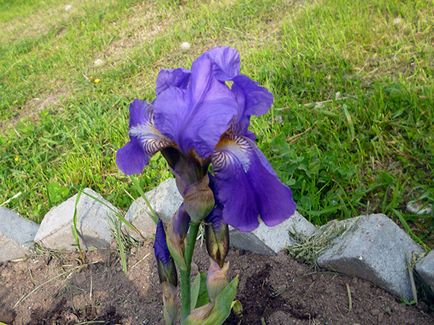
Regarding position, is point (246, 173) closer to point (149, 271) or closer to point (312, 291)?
point (312, 291)

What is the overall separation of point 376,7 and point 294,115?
1.41 meters

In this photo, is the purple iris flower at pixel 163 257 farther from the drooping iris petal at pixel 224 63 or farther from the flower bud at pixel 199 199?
the drooping iris petal at pixel 224 63

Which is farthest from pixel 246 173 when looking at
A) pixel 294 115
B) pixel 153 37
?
pixel 153 37

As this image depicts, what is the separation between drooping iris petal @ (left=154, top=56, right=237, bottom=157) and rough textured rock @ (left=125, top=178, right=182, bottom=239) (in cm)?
106

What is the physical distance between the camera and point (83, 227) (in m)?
2.34

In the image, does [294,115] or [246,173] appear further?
[294,115]

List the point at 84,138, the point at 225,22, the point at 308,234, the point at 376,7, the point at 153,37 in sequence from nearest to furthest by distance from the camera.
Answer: the point at 308,234, the point at 84,138, the point at 376,7, the point at 225,22, the point at 153,37

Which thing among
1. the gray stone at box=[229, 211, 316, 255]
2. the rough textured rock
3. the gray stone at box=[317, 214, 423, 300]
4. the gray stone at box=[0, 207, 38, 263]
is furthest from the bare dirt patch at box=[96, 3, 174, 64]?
the gray stone at box=[317, 214, 423, 300]

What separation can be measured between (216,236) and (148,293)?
0.83 metres

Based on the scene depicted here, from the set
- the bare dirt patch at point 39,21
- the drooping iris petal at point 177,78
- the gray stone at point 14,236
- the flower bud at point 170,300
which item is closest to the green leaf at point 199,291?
the flower bud at point 170,300

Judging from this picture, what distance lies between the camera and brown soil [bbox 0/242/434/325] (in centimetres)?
179

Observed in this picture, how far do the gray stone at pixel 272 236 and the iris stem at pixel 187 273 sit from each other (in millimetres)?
590

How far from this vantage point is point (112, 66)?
14.9 ft

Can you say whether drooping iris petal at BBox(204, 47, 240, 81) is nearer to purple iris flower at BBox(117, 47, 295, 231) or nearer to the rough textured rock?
purple iris flower at BBox(117, 47, 295, 231)
